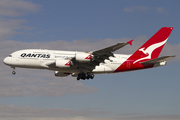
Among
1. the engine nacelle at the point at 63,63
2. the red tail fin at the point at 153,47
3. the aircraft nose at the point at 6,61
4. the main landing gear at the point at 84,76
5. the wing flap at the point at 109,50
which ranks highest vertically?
the red tail fin at the point at 153,47

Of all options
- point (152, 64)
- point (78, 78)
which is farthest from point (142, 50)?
point (78, 78)

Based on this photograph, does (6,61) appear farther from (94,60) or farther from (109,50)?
(109,50)

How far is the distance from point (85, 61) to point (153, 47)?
45.4 ft

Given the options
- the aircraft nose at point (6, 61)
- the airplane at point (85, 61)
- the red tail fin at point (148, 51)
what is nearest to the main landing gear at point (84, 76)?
the airplane at point (85, 61)

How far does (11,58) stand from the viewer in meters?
41.6

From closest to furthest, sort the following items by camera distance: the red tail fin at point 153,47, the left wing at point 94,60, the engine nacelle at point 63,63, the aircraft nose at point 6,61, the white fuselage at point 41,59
Answer: the left wing at point 94,60 → the engine nacelle at point 63,63 → the white fuselage at point 41,59 → the aircraft nose at point 6,61 → the red tail fin at point 153,47

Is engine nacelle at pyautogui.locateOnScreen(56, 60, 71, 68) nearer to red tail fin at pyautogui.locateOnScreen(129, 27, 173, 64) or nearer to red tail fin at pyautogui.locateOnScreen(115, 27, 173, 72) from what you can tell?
red tail fin at pyautogui.locateOnScreen(115, 27, 173, 72)

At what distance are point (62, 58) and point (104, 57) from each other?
6.41m

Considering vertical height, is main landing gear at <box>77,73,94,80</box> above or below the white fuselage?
below

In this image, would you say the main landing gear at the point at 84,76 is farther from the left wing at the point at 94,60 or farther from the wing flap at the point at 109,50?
the wing flap at the point at 109,50

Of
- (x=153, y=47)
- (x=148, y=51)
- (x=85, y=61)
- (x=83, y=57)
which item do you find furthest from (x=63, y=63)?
(x=153, y=47)

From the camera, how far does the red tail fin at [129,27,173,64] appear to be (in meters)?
44.3

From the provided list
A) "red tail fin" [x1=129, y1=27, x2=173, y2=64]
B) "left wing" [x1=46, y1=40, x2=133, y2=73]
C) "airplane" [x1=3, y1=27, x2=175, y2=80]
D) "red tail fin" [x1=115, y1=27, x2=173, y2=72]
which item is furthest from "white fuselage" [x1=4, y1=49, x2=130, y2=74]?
"red tail fin" [x1=129, y1=27, x2=173, y2=64]

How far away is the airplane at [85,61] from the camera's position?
39.2 meters
